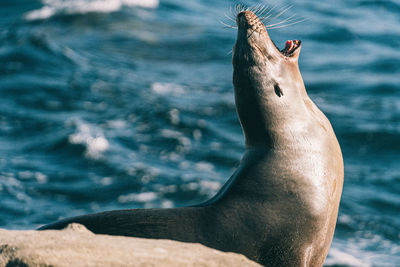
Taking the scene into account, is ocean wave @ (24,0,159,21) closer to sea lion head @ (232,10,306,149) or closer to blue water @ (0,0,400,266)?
blue water @ (0,0,400,266)

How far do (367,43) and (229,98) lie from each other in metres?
5.72

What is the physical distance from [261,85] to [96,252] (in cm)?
192

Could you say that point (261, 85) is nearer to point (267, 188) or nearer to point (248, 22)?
point (248, 22)

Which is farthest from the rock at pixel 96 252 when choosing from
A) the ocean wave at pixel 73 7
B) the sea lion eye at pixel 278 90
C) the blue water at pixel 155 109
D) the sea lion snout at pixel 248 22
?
the ocean wave at pixel 73 7

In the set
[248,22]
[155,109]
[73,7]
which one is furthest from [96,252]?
[73,7]

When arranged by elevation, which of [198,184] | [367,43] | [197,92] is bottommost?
[198,184]

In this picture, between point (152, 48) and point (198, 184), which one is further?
point (152, 48)

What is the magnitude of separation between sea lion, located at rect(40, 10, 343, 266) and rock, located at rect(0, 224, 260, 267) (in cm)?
51

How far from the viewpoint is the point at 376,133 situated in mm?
12148

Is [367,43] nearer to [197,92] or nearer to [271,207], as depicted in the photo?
[197,92]

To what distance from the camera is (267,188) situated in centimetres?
471

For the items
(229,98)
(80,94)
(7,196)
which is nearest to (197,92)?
(229,98)

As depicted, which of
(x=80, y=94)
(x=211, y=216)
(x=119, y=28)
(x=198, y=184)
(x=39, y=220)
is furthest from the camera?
(x=119, y=28)

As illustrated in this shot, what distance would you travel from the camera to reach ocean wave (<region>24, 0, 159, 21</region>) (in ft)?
59.3
